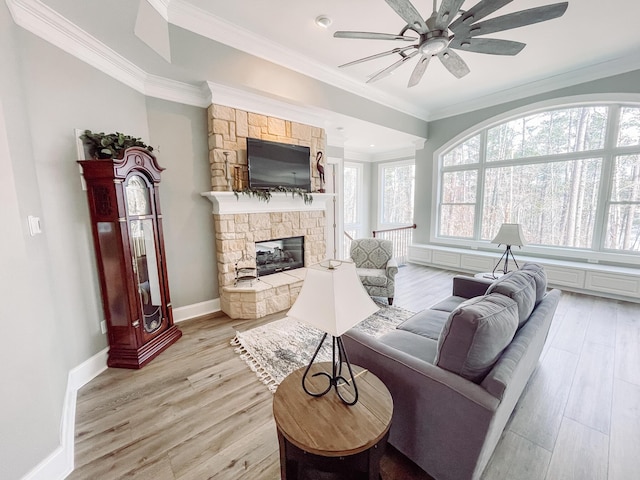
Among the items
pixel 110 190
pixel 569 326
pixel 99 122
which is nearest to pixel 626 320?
pixel 569 326

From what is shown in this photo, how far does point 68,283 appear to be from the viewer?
2.11m

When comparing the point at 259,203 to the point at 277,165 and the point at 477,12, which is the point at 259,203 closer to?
the point at 277,165

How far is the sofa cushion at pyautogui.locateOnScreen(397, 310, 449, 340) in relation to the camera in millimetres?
2041

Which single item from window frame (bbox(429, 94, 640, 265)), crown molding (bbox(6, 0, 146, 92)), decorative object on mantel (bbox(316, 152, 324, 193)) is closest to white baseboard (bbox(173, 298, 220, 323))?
decorative object on mantel (bbox(316, 152, 324, 193))

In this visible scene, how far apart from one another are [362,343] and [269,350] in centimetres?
139

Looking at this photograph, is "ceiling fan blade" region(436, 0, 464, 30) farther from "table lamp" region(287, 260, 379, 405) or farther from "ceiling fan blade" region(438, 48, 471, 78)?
"table lamp" region(287, 260, 379, 405)

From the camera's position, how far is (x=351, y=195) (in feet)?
25.5

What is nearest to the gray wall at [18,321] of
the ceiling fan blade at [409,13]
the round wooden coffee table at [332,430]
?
the round wooden coffee table at [332,430]

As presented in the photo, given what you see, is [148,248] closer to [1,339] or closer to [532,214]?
[1,339]

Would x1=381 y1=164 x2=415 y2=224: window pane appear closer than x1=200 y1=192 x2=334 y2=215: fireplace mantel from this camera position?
No

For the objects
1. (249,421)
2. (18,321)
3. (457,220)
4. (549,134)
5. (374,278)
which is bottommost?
(249,421)

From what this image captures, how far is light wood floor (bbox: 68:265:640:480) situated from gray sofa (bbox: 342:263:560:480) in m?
0.29

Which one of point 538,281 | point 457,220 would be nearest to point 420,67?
point 538,281

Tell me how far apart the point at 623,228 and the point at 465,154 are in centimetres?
273
